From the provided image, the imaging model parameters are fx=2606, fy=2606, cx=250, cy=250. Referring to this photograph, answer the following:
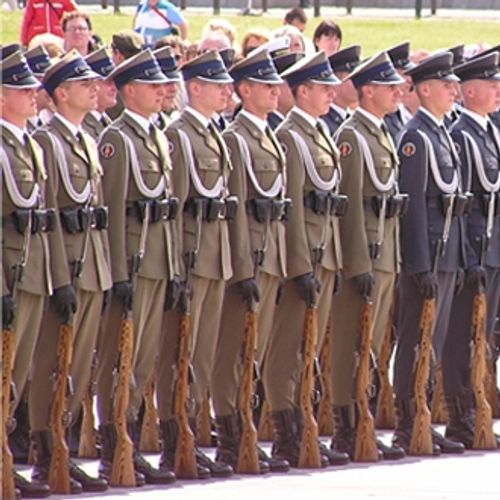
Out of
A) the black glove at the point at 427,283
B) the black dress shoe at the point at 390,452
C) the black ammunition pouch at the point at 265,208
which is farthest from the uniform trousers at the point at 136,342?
the black glove at the point at 427,283

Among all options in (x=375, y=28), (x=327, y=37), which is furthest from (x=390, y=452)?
(x=375, y=28)

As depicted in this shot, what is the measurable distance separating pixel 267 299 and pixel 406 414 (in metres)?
1.24

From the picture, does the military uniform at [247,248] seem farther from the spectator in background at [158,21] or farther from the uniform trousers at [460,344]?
the spectator in background at [158,21]

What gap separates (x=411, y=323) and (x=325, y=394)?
2.04 ft

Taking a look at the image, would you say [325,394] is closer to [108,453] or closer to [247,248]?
[247,248]

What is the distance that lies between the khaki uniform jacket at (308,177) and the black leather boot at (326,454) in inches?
31.5

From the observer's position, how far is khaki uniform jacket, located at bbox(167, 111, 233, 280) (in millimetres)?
13156

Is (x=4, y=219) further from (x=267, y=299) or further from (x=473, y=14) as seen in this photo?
(x=473, y=14)

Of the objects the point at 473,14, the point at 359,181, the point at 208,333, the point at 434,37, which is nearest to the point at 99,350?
the point at 208,333

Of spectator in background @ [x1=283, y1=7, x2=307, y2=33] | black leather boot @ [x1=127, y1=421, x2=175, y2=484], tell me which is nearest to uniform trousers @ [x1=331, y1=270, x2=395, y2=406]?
black leather boot @ [x1=127, y1=421, x2=175, y2=484]

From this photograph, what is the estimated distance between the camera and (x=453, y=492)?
1265 cm

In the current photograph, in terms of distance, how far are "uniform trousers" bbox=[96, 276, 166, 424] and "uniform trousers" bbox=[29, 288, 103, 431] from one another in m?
0.17

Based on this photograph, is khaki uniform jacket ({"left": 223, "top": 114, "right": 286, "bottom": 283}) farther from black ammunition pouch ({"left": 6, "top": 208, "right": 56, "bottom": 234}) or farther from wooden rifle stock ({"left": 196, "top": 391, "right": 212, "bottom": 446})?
black ammunition pouch ({"left": 6, "top": 208, "right": 56, "bottom": 234})

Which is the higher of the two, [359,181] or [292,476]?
[359,181]
